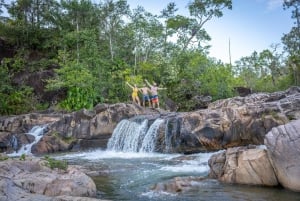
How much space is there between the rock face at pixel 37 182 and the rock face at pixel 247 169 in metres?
3.31

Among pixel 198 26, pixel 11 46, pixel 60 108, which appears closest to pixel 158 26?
pixel 198 26

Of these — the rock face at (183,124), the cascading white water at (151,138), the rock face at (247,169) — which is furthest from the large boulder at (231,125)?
the rock face at (247,169)

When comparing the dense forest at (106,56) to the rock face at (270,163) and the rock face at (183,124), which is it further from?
the rock face at (270,163)

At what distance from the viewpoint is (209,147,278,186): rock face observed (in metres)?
8.34

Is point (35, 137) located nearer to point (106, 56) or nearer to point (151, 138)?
point (151, 138)

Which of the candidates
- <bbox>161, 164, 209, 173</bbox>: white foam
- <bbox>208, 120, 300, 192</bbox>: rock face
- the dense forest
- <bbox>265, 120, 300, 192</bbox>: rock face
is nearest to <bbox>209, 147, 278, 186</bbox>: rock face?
<bbox>208, 120, 300, 192</bbox>: rock face

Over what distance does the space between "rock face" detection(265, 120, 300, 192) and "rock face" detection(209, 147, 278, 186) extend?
0.23m

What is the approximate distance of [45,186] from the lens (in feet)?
23.7

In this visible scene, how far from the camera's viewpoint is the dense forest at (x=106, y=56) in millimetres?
26202

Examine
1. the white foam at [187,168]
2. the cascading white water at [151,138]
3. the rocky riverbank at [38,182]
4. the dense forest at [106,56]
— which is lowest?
the white foam at [187,168]

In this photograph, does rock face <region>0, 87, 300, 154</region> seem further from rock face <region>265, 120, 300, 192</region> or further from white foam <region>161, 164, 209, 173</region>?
rock face <region>265, 120, 300, 192</region>

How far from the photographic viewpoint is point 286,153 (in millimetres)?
7770

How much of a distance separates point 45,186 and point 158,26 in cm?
2555

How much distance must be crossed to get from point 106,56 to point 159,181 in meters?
21.7
